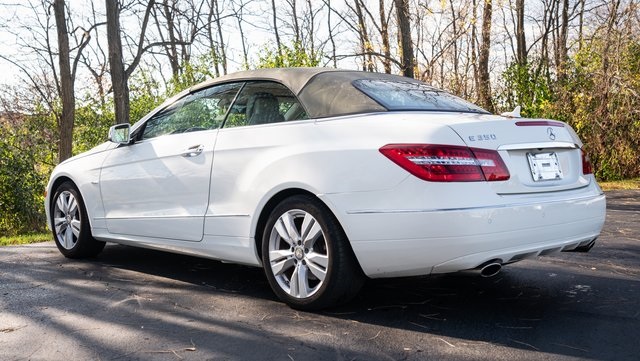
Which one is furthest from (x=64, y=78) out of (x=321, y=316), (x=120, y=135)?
(x=321, y=316)

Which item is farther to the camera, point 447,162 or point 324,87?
point 324,87

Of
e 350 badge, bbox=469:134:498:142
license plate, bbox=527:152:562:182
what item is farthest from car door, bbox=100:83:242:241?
license plate, bbox=527:152:562:182

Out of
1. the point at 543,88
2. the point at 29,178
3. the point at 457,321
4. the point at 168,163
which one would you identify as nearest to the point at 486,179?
the point at 457,321

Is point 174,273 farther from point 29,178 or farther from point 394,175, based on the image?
point 29,178

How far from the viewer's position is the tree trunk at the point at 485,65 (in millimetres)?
16500

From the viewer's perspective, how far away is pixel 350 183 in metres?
3.50

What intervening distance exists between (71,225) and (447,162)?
3911 millimetres

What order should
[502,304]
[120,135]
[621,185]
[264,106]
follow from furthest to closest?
[621,185], [120,135], [264,106], [502,304]

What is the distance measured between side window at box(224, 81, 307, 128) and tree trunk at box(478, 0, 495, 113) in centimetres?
1270

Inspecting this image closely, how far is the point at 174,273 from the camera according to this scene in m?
5.14

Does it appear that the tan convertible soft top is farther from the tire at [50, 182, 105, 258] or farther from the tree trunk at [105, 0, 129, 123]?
the tree trunk at [105, 0, 129, 123]

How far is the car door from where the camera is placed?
4.48 m

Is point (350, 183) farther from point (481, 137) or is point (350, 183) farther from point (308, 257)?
point (481, 137)

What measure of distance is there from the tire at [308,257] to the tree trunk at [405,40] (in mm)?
9221
